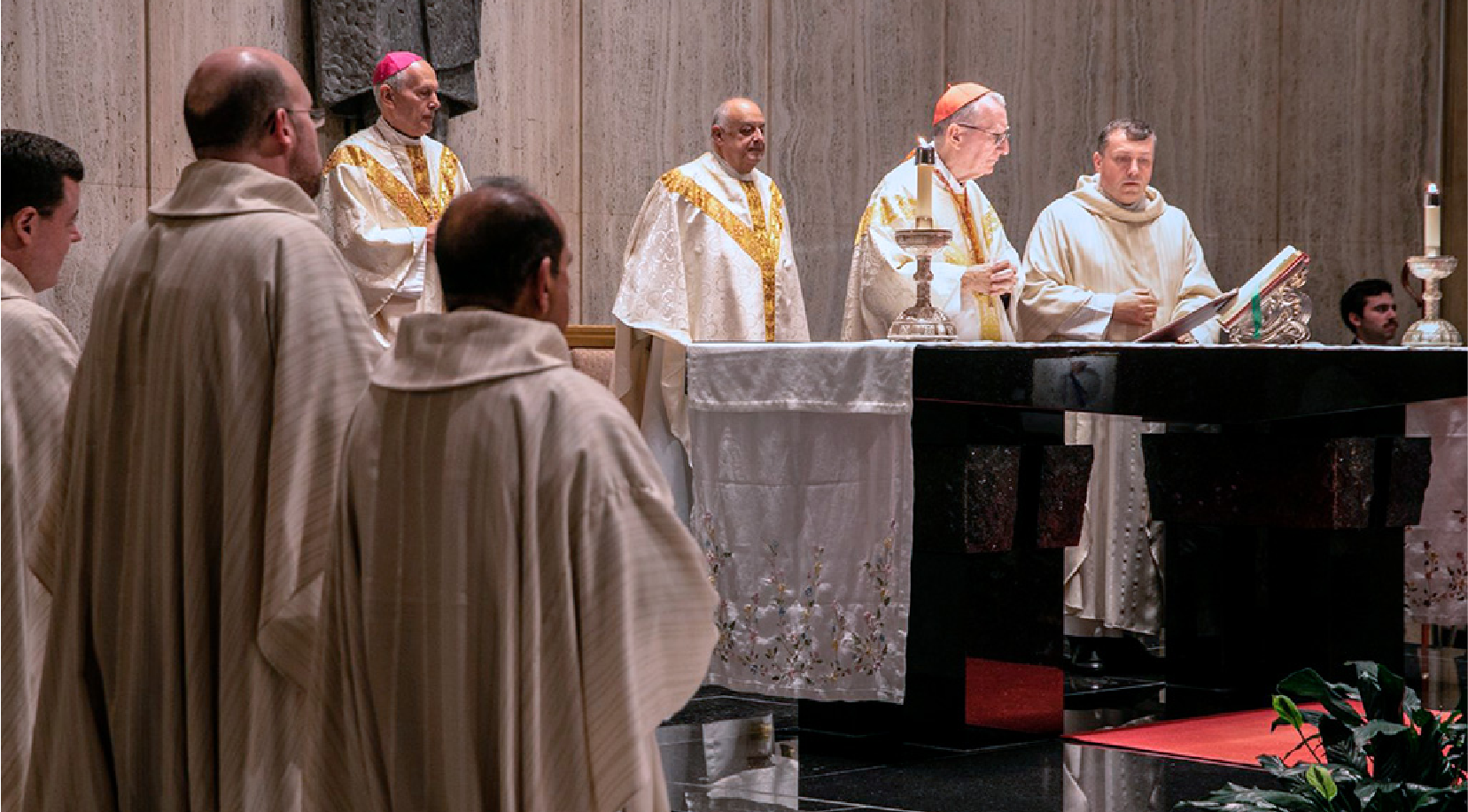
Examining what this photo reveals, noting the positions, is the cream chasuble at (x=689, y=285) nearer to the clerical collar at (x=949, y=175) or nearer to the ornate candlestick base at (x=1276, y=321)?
the clerical collar at (x=949, y=175)

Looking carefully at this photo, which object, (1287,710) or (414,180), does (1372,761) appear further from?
(414,180)

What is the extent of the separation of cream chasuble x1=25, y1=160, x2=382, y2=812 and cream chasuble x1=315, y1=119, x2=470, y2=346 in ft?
12.5

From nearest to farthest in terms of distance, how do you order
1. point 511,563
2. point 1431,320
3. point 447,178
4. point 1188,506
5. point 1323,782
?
point 511,563 → point 1323,782 → point 1431,320 → point 1188,506 → point 447,178

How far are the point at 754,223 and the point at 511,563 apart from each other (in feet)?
16.5

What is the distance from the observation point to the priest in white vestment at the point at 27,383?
3.72 m

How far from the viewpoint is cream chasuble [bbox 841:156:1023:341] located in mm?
6355

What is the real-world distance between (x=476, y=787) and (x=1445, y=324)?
13.2ft

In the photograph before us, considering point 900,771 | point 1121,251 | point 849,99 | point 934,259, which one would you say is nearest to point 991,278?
point 934,259

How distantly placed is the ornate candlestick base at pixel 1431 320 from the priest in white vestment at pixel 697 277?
2.32 metres

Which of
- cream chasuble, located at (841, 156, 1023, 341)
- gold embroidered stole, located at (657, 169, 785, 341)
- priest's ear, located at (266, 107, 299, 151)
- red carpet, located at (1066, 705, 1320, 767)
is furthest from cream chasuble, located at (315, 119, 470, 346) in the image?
priest's ear, located at (266, 107, 299, 151)

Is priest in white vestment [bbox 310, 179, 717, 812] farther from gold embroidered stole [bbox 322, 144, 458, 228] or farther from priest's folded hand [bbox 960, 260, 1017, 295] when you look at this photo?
gold embroidered stole [bbox 322, 144, 458, 228]

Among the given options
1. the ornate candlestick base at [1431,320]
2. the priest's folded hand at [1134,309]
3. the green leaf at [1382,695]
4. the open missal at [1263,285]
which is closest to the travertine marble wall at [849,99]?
the priest's folded hand at [1134,309]

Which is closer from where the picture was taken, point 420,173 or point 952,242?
point 952,242

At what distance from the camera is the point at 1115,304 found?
6723 mm
